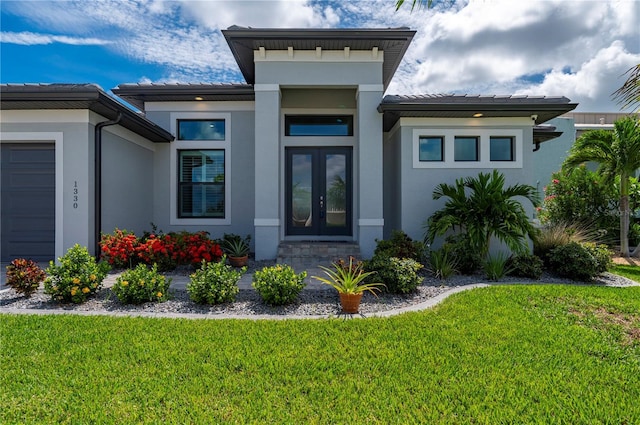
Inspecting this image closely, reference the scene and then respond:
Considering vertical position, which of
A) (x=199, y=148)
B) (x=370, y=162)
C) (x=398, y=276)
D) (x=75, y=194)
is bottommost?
(x=398, y=276)

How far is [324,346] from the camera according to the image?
3.48 meters

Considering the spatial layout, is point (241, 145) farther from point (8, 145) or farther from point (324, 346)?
point (324, 346)

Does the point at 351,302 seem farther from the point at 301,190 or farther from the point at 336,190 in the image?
the point at 301,190

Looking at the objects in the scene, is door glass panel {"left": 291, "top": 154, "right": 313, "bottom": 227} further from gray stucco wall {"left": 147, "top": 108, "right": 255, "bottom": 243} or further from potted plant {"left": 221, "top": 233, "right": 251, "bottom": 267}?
potted plant {"left": 221, "top": 233, "right": 251, "bottom": 267}

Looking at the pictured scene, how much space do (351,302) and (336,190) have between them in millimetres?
5015

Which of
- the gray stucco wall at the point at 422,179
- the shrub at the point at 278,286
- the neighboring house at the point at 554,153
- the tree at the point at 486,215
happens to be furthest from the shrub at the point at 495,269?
the neighboring house at the point at 554,153

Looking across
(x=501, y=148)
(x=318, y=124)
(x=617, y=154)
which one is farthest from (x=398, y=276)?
(x=617, y=154)

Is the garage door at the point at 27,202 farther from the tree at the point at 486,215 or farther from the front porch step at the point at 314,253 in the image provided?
the tree at the point at 486,215

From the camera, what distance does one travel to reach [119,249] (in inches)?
260

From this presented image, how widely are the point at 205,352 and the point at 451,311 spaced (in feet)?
11.1

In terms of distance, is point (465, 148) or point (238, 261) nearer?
point (238, 261)

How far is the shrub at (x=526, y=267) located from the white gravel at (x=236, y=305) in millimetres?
1959

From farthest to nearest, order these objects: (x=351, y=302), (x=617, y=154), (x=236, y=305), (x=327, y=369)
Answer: (x=617, y=154)
(x=236, y=305)
(x=351, y=302)
(x=327, y=369)

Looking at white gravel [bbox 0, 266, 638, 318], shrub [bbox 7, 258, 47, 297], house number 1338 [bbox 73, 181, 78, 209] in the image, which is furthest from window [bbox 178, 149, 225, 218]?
shrub [bbox 7, 258, 47, 297]
